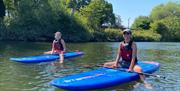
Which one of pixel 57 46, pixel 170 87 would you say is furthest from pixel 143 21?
pixel 170 87

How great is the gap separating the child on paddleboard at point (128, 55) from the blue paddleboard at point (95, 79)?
379 millimetres

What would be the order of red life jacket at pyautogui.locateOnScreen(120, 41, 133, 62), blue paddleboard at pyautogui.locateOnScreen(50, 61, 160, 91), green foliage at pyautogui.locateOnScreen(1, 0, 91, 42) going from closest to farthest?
blue paddleboard at pyautogui.locateOnScreen(50, 61, 160, 91)
red life jacket at pyautogui.locateOnScreen(120, 41, 133, 62)
green foliage at pyautogui.locateOnScreen(1, 0, 91, 42)

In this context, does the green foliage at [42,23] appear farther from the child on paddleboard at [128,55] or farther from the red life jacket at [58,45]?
the child on paddleboard at [128,55]

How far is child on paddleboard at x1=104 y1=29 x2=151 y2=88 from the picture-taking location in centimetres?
1384

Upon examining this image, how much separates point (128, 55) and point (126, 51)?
204 mm

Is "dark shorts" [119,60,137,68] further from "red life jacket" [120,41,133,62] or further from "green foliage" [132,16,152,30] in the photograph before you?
"green foliage" [132,16,152,30]

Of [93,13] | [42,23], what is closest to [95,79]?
[42,23]

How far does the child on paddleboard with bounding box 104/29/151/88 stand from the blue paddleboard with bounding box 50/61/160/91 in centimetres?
38

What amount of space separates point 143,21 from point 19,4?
1854 inches


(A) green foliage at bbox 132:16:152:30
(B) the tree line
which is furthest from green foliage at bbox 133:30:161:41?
(A) green foliage at bbox 132:16:152:30

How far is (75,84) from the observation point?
11.6 m

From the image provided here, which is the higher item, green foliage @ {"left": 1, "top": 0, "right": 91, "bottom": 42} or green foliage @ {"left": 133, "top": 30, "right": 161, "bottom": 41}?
green foliage @ {"left": 1, "top": 0, "right": 91, "bottom": 42}

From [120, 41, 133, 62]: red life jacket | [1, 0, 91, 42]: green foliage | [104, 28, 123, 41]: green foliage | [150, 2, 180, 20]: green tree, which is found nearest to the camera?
[120, 41, 133, 62]: red life jacket

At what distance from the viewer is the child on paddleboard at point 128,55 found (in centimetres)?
1384
